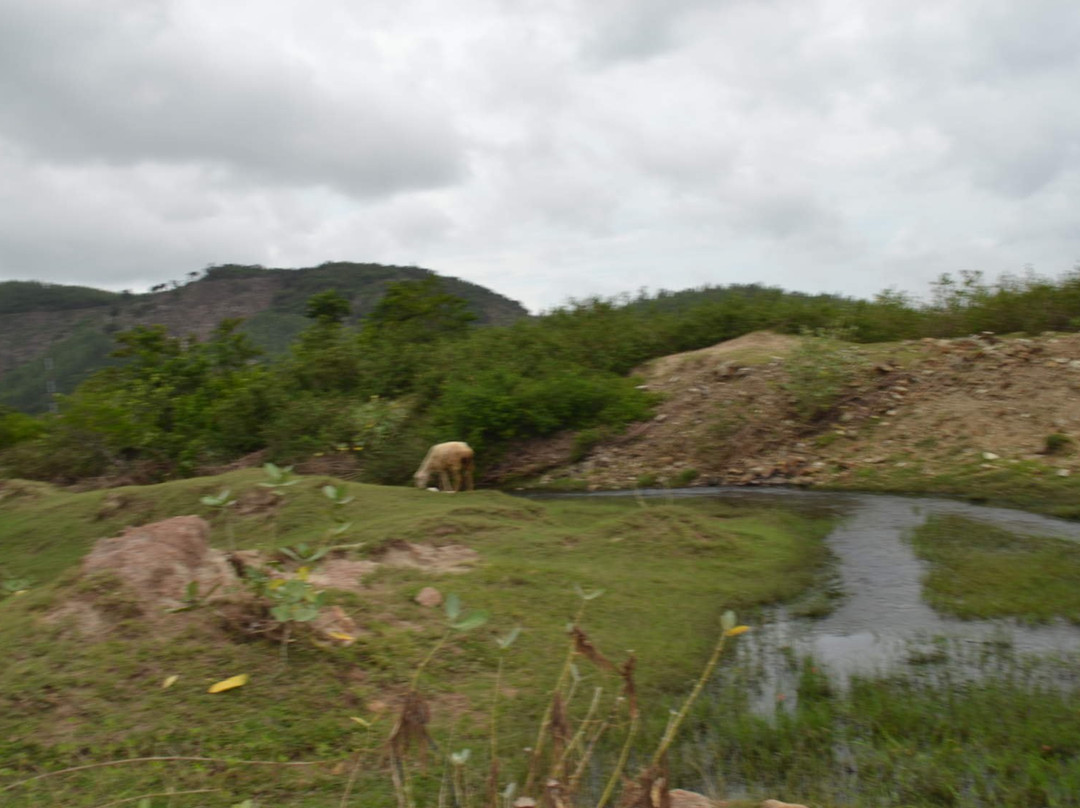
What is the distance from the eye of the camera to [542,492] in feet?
45.6

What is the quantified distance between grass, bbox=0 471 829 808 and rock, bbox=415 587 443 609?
9cm

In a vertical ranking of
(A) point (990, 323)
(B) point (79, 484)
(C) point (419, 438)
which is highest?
(A) point (990, 323)

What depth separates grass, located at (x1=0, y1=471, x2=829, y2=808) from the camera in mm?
3363

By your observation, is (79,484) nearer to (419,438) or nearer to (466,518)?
(419,438)

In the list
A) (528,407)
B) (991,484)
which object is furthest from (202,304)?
(991,484)

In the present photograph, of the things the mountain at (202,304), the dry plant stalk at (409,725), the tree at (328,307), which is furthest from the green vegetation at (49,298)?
the dry plant stalk at (409,725)

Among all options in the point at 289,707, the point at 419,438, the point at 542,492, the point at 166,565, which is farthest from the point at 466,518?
the point at 419,438

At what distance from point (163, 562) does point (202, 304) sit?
54725 mm

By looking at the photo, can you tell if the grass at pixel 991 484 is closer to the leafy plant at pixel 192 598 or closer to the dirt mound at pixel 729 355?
the dirt mound at pixel 729 355

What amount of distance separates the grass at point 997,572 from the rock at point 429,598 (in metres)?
3.28

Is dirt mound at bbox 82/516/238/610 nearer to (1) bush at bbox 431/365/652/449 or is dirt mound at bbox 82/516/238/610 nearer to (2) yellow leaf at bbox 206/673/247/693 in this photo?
(2) yellow leaf at bbox 206/673/247/693

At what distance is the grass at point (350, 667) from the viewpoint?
11.0 ft

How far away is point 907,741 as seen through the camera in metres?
3.79

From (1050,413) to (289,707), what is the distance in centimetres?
1092
